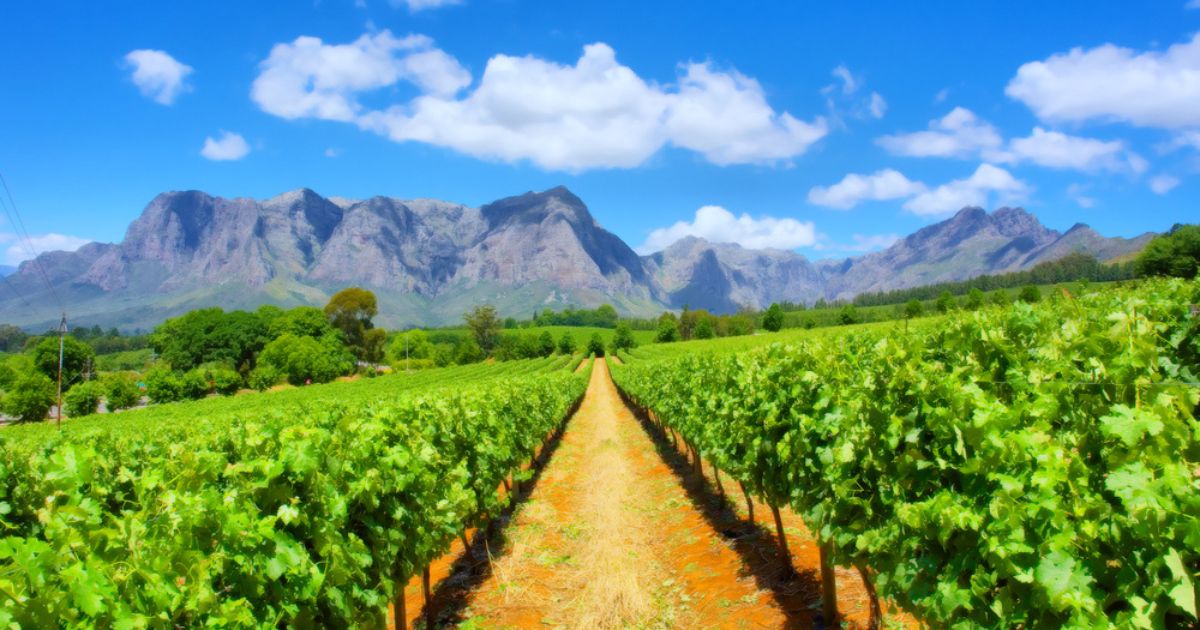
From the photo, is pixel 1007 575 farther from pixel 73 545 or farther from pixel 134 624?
pixel 73 545

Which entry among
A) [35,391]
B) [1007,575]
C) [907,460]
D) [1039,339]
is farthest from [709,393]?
[35,391]

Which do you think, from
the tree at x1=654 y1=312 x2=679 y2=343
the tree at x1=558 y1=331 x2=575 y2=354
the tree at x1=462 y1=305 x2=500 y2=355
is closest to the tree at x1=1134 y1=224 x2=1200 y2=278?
the tree at x1=654 y1=312 x2=679 y2=343

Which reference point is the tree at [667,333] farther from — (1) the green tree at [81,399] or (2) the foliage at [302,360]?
(1) the green tree at [81,399]

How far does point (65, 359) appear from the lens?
76375mm

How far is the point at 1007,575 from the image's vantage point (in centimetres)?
298

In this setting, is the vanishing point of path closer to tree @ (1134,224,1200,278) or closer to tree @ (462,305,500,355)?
tree @ (1134,224,1200,278)

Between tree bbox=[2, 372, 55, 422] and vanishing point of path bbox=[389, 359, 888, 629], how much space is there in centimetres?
6768

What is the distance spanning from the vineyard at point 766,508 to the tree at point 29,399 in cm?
6556

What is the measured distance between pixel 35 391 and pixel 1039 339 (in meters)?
78.2

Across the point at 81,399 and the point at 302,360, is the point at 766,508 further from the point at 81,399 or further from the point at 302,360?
the point at 302,360

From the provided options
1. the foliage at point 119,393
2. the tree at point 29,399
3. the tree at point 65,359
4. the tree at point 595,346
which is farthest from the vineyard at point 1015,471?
the tree at point 595,346

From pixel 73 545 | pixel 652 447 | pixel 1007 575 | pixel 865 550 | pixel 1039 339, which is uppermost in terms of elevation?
pixel 1039 339

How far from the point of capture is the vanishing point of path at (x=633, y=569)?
7.24m

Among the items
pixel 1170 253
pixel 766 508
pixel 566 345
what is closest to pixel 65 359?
pixel 566 345
